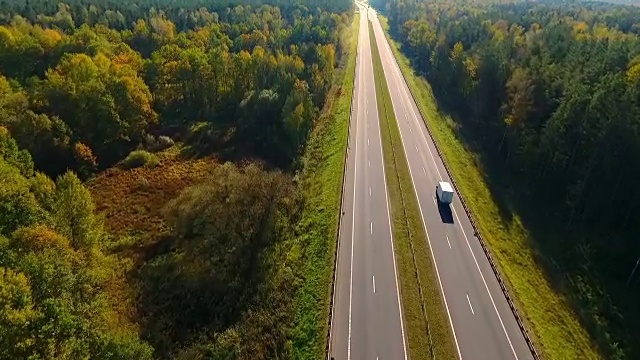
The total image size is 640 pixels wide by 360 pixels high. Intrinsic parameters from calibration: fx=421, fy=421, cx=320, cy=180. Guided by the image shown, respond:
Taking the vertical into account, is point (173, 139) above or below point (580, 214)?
above

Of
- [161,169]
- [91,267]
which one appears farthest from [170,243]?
[161,169]

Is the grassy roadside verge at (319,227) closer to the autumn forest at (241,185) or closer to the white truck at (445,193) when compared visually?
the autumn forest at (241,185)

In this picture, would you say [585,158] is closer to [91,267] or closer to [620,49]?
[620,49]

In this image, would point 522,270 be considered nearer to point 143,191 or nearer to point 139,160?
point 143,191

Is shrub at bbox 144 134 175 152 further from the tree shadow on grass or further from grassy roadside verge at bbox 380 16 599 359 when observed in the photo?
the tree shadow on grass

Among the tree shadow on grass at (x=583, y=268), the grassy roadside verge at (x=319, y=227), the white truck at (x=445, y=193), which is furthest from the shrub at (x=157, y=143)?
the tree shadow on grass at (x=583, y=268)
